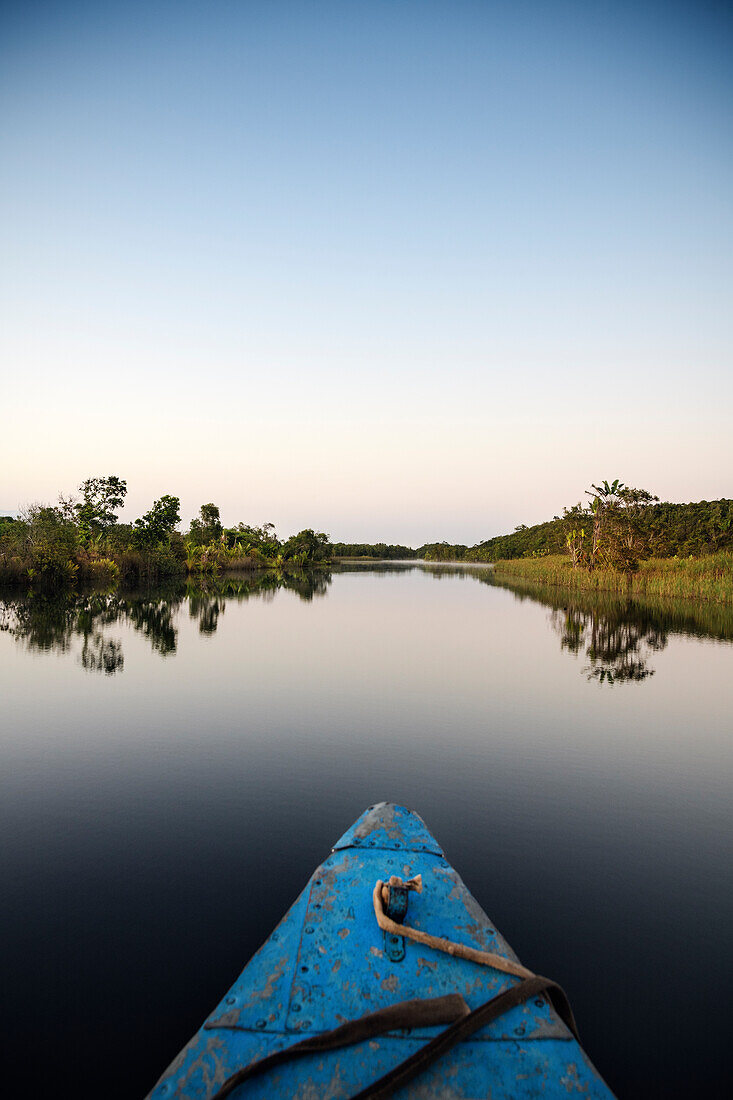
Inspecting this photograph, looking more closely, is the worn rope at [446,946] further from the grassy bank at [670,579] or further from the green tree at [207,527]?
the green tree at [207,527]

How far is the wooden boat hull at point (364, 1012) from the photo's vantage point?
1700 millimetres

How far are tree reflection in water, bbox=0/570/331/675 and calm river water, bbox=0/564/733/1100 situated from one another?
54 centimetres

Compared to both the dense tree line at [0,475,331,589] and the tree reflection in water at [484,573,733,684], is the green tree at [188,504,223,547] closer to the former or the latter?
the dense tree line at [0,475,331,589]

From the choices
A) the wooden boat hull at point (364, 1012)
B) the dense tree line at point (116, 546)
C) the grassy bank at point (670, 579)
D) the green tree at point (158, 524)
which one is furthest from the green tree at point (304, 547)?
the wooden boat hull at point (364, 1012)

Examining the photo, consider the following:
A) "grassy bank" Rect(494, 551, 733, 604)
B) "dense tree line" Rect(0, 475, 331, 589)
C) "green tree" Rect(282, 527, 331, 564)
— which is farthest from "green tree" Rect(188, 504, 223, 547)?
"grassy bank" Rect(494, 551, 733, 604)

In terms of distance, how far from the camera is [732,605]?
2433cm

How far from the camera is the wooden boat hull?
170 centimetres

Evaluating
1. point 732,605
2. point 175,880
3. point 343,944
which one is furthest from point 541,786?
point 732,605

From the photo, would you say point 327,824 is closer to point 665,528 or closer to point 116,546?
point 116,546

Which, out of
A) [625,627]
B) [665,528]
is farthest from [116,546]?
[665,528]

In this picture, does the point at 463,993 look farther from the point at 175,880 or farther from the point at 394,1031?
the point at 175,880

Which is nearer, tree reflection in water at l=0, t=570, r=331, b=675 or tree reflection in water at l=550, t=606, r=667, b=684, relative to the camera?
tree reflection in water at l=550, t=606, r=667, b=684

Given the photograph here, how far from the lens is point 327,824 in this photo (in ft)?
16.4

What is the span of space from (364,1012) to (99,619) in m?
18.9
